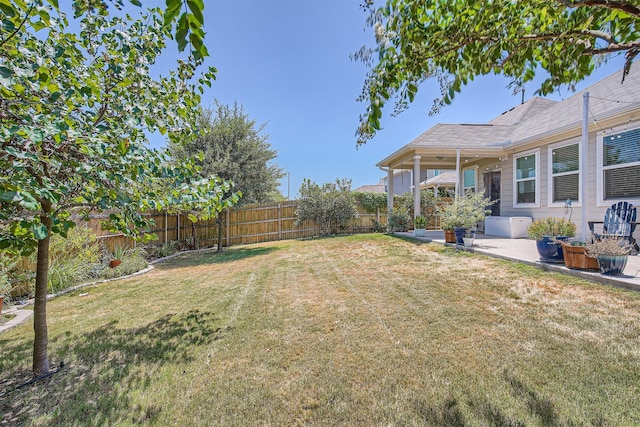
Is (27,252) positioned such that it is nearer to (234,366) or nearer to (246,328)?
(234,366)

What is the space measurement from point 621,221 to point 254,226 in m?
12.4

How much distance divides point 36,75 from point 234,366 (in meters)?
2.61

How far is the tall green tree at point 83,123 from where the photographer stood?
1.70m

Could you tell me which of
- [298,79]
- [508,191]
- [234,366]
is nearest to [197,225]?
[298,79]

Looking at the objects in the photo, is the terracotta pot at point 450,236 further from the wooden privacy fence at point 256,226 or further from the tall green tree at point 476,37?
the tall green tree at point 476,37

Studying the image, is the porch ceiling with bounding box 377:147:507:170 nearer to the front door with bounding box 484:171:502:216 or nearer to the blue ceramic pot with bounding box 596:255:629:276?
the front door with bounding box 484:171:502:216

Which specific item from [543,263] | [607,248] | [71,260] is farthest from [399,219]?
[71,260]

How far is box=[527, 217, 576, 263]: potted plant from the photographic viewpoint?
5.27 metres

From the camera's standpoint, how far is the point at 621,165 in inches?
266

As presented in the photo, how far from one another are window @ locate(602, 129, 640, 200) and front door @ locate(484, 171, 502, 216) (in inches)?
153

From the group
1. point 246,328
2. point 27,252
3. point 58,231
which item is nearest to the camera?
point 58,231

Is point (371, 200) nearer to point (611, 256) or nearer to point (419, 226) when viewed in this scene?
point (419, 226)

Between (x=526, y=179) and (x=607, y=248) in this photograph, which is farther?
(x=526, y=179)

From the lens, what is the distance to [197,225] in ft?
41.5
